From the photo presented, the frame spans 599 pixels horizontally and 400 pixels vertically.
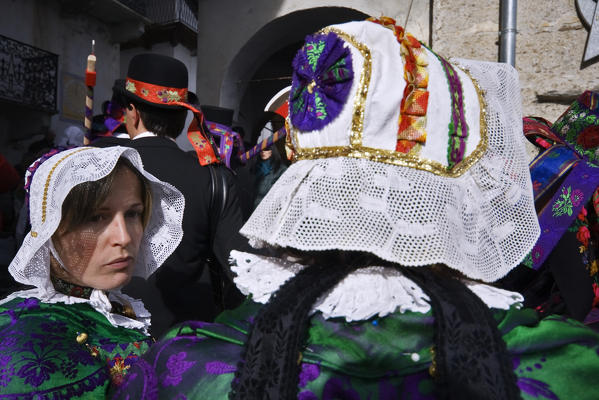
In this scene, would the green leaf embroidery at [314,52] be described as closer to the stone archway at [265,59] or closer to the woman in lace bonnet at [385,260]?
the woman in lace bonnet at [385,260]

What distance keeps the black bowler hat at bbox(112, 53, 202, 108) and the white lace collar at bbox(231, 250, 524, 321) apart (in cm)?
192

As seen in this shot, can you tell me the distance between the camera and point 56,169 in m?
1.52

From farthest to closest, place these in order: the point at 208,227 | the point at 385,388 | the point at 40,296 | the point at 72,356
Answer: the point at 208,227, the point at 40,296, the point at 72,356, the point at 385,388

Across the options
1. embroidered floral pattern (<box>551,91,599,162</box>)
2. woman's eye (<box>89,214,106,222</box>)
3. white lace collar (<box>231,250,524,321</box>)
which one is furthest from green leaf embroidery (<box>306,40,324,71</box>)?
embroidered floral pattern (<box>551,91,599,162</box>)

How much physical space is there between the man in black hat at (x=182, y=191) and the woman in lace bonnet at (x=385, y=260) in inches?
52.9

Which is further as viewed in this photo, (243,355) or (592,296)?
(592,296)

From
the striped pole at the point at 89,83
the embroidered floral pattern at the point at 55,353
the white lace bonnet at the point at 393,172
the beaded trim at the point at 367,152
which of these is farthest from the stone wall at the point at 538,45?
the embroidered floral pattern at the point at 55,353

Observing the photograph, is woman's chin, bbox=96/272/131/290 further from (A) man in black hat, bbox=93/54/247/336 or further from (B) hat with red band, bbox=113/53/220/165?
(B) hat with red band, bbox=113/53/220/165

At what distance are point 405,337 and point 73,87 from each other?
1418cm

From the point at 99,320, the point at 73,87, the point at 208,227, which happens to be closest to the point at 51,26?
the point at 73,87

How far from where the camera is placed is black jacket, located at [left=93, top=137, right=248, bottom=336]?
237cm

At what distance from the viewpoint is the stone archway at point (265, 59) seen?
6.04m

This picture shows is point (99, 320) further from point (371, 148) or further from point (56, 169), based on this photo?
point (371, 148)

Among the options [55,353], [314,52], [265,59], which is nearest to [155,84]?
[55,353]
